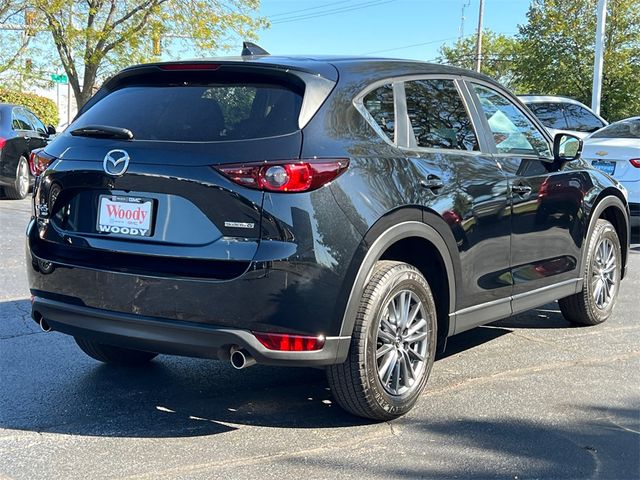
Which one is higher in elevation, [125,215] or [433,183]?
[433,183]

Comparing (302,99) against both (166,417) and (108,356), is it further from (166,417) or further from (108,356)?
(108,356)

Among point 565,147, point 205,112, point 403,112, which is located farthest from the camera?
point 565,147

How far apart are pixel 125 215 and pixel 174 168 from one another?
0.32m

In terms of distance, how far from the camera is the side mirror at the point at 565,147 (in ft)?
16.2

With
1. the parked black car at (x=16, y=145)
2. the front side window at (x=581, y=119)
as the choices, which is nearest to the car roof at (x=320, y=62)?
the parked black car at (x=16, y=145)

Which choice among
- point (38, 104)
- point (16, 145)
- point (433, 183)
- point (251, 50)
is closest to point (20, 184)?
point (16, 145)

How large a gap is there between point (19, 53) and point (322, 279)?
72.7ft

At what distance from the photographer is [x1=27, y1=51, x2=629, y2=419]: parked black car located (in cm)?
319

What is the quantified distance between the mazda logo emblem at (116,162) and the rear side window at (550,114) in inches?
441

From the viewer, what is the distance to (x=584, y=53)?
1225 inches

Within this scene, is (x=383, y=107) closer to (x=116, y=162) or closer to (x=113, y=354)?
(x=116, y=162)

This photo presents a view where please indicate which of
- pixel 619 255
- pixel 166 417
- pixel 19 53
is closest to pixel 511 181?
pixel 619 255

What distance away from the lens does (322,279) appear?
3217 millimetres

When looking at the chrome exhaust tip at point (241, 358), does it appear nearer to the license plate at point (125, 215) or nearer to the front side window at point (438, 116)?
the license plate at point (125, 215)
